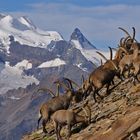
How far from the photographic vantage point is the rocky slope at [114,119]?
59.3ft

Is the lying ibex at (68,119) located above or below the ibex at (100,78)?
below

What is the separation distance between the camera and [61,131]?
80.9 feet

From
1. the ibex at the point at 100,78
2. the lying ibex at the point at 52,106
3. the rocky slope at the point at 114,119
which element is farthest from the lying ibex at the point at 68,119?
the ibex at the point at 100,78

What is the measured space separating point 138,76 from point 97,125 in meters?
4.60

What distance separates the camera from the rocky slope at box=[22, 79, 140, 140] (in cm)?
1808

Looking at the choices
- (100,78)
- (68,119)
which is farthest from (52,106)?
(68,119)

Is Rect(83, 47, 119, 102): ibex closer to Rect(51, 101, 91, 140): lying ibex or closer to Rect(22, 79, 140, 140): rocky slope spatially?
Rect(22, 79, 140, 140): rocky slope

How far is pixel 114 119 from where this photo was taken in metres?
20.9

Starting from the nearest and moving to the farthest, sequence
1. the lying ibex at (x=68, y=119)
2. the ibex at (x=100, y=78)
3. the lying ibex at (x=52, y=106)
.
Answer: the lying ibex at (x=68, y=119), the ibex at (x=100, y=78), the lying ibex at (x=52, y=106)

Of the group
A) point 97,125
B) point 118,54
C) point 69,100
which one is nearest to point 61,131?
point 69,100

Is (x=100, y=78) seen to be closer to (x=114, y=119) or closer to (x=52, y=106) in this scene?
(x=52, y=106)

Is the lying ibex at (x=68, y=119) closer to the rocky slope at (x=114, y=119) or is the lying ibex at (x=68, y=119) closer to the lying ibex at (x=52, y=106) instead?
the rocky slope at (x=114, y=119)

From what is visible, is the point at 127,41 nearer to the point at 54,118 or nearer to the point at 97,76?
the point at 97,76

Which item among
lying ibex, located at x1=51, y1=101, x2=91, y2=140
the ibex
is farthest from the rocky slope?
the ibex
